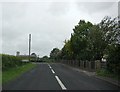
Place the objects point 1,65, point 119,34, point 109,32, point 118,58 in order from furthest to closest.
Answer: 1. point 109,32
2. point 1,65
3. point 119,34
4. point 118,58

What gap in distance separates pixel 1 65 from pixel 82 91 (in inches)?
779

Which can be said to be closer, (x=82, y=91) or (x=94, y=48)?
(x=82, y=91)

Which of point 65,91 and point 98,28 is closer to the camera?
point 65,91

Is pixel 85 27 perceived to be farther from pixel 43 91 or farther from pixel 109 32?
pixel 43 91

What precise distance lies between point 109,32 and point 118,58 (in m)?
22.7

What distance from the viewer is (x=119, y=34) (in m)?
24.1

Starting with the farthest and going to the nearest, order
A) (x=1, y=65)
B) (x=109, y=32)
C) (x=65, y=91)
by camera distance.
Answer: (x=109, y=32), (x=1, y=65), (x=65, y=91)

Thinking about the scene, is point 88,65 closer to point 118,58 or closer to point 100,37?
point 100,37

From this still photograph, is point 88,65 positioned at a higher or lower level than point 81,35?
lower

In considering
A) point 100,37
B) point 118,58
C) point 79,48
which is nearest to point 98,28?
point 100,37

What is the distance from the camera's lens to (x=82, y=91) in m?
13.6

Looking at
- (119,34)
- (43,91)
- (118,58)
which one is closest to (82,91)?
(43,91)

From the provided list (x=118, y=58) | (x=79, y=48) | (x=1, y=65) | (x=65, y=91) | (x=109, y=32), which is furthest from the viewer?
(x=79, y=48)

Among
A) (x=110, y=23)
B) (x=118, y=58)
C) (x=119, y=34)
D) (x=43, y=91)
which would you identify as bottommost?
(x=43, y=91)
